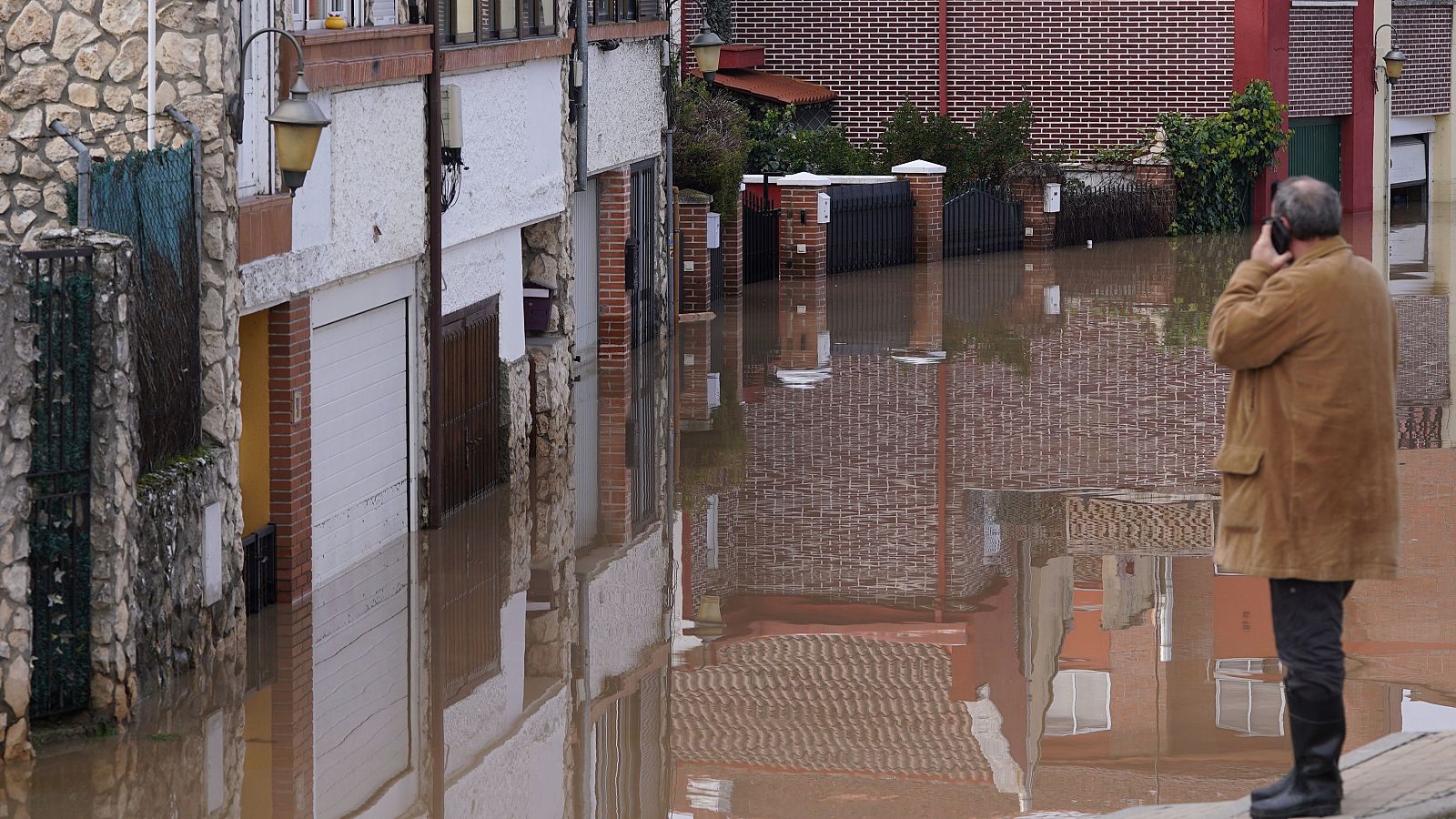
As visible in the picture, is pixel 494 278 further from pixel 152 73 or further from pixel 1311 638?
pixel 1311 638

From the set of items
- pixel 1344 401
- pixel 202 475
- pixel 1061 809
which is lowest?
pixel 1061 809

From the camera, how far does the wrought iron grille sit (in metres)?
9.23

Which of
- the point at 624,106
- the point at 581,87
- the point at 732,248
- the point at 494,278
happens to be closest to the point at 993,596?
the point at 494,278

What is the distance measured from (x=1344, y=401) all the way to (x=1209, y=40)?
31.4 m

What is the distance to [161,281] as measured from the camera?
9531 mm

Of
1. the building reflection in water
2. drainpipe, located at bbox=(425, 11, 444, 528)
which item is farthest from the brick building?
drainpipe, located at bbox=(425, 11, 444, 528)

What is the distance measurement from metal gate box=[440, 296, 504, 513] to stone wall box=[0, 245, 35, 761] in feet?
16.9

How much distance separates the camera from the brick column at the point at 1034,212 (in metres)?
33.6

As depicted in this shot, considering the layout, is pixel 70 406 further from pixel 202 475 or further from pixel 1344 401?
pixel 1344 401

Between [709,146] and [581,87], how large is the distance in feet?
22.2

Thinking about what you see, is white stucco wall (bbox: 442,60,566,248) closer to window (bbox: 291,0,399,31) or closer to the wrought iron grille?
window (bbox: 291,0,399,31)

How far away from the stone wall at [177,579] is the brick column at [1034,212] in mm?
24828

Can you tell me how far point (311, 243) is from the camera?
11.4 metres

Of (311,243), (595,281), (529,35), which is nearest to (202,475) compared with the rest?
(311,243)
